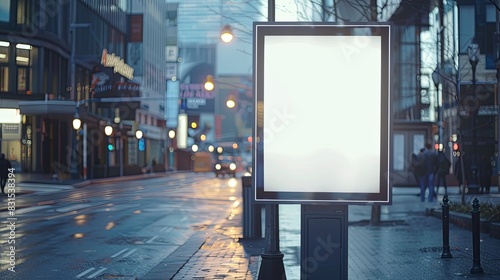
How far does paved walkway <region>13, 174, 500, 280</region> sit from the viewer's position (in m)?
11.3

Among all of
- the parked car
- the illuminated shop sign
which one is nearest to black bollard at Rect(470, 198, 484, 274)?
the illuminated shop sign

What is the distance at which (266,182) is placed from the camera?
8227mm

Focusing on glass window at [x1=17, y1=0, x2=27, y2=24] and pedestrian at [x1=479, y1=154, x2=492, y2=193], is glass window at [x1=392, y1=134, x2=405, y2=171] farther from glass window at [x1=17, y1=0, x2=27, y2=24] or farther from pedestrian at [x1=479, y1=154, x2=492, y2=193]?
glass window at [x1=17, y1=0, x2=27, y2=24]

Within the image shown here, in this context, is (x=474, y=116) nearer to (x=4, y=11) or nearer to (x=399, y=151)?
(x=399, y=151)

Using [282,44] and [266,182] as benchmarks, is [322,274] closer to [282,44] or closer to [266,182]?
[266,182]

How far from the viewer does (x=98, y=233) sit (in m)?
17.8

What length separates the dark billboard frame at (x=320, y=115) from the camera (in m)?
8.09

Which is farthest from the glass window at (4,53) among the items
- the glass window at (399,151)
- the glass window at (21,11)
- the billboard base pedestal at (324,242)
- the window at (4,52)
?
the billboard base pedestal at (324,242)

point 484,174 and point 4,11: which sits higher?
point 4,11

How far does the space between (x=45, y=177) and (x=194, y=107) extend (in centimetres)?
12541

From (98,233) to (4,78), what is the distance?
3746cm

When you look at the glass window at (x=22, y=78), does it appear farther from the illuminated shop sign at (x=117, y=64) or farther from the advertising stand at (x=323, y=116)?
the advertising stand at (x=323, y=116)

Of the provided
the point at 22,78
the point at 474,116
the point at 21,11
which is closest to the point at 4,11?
the point at 21,11

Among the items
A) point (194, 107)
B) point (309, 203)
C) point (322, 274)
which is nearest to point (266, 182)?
point (309, 203)
